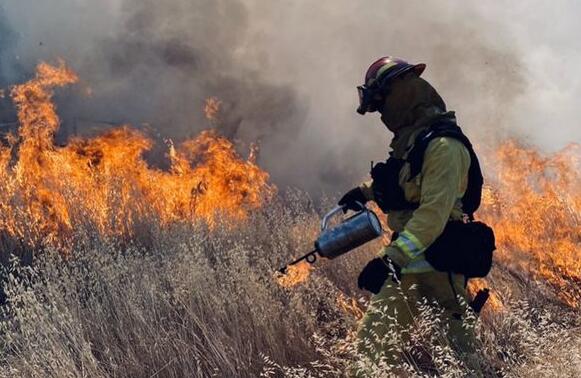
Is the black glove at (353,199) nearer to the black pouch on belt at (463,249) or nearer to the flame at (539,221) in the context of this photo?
the black pouch on belt at (463,249)

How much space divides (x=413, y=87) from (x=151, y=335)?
2382 mm

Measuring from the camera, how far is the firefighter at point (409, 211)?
2.66m

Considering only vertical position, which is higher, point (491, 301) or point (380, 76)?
point (380, 76)

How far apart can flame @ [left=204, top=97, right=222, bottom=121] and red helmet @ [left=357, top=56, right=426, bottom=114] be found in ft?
26.1

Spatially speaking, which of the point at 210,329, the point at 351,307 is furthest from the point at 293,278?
the point at 210,329

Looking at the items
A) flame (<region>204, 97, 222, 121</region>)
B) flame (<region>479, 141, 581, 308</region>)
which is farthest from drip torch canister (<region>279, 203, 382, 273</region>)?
flame (<region>204, 97, 222, 121</region>)

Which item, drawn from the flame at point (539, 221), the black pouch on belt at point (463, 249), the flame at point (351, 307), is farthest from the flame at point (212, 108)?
the black pouch on belt at point (463, 249)

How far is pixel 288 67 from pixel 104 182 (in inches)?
258

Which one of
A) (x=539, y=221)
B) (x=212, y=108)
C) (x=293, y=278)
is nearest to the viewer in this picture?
(x=293, y=278)

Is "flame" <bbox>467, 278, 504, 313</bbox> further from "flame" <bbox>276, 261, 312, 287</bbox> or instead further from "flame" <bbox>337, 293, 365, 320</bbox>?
"flame" <bbox>276, 261, 312, 287</bbox>

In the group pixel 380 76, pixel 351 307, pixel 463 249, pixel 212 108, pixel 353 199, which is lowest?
pixel 463 249

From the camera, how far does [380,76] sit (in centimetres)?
313

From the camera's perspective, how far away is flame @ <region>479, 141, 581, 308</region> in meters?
4.49

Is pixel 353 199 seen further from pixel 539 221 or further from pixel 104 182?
pixel 104 182
